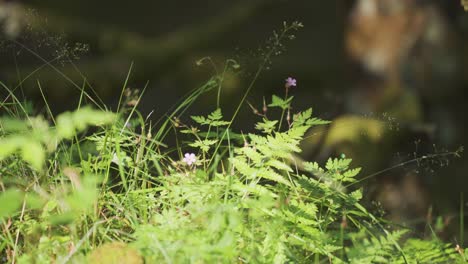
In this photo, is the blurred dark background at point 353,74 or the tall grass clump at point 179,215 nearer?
the tall grass clump at point 179,215

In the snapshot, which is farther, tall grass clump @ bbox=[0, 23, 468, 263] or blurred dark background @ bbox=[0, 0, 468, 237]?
blurred dark background @ bbox=[0, 0, 468, 237]

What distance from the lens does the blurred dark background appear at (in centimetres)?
245

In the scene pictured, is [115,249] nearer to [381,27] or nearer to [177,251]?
[177,251]

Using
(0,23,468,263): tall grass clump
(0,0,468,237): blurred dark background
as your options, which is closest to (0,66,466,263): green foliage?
(0,23,468,263): tall grass clump

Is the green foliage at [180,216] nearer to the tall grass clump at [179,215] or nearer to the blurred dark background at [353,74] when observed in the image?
the tall grass clump at [179,215]

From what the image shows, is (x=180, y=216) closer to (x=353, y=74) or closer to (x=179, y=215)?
(x=179, y=215)

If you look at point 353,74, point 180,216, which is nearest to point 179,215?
point 180,216

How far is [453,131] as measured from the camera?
145 inches

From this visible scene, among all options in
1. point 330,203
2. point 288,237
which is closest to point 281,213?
point 288,237

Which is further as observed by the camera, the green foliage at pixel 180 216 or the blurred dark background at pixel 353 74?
the blurred dark background at pixel 353 74

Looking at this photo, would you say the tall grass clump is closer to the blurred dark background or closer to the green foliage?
the green foliage

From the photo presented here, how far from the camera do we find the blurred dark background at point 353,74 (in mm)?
2447

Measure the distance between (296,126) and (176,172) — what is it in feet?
1.05

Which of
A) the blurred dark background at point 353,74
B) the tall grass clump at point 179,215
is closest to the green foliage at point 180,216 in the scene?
the tall grass clump at point 179,215
